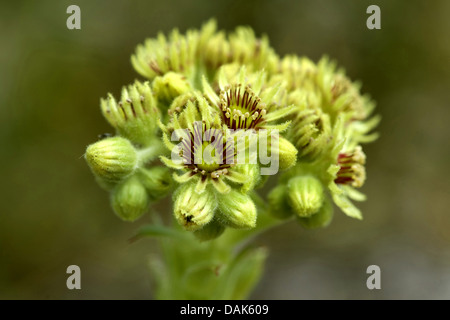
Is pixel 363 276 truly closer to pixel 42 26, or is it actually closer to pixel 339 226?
pixel 339 226

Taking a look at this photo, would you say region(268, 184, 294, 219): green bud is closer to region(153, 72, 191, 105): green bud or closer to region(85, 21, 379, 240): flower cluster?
region(85, 21, 379, 240): flower cluster

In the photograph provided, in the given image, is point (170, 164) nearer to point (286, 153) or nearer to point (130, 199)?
point (130, 199)

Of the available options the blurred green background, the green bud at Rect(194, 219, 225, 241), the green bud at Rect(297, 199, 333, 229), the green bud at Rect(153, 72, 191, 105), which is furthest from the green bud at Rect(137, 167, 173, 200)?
the blurred green background

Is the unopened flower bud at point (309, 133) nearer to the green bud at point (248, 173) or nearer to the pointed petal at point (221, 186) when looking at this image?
the green bud at point (248, 173)

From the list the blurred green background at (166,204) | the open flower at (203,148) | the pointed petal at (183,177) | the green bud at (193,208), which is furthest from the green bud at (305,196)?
the blurred green background at (166,204)

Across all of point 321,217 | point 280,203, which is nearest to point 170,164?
point 280,203

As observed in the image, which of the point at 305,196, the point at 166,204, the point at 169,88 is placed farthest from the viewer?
the point at 166,204
